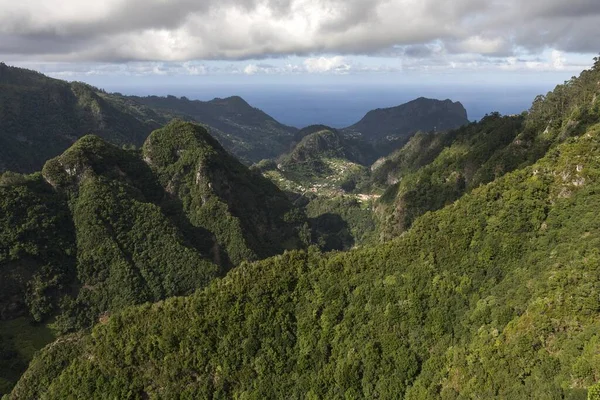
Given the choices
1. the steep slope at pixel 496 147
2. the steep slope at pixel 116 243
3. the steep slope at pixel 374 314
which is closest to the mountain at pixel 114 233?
the steep slope at pixel 116 243

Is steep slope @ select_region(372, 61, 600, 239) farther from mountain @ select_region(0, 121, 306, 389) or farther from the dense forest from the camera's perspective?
mountain @ select_region(0, 121, 306, 389)

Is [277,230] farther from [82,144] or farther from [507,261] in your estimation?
[507,261]

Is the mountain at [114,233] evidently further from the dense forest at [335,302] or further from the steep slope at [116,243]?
the dense forest at [335,302]

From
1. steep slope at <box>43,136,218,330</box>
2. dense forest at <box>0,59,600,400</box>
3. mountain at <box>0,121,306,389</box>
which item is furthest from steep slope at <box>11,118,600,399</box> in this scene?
steep slope at <box>43,136,218,330</box>

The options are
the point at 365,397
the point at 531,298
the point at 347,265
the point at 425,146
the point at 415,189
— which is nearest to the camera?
the point at 531,298

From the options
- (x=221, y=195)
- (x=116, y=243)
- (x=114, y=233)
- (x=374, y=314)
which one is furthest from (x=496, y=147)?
(x=114, y=233)

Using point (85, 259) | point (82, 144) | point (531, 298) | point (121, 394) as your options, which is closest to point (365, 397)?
point (531, 298)

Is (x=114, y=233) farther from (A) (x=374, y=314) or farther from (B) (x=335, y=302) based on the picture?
(A) (x=374, y=314)
